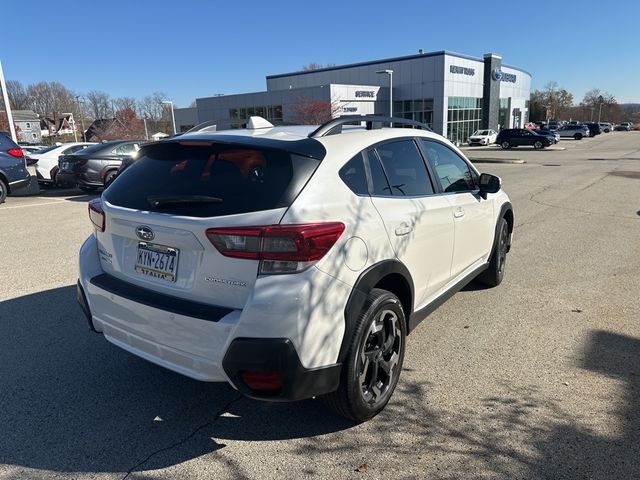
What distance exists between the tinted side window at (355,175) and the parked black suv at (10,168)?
464 inches

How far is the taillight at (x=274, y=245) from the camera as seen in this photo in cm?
233

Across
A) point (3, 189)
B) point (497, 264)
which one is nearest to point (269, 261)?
point (497, 264)

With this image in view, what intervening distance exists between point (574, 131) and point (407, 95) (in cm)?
2442

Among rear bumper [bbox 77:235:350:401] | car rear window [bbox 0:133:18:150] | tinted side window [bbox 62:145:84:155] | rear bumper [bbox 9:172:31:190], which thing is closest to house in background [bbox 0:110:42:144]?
tinted side window [bbox 62:145:84:155]

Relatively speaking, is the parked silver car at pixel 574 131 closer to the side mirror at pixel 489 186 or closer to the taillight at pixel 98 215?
the side mirror at pixel 489 186

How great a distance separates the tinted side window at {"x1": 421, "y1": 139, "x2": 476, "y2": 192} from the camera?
3857mm

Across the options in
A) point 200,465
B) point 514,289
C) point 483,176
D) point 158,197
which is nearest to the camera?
point 200,465

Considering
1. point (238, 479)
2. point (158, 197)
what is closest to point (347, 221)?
point (158, 197)

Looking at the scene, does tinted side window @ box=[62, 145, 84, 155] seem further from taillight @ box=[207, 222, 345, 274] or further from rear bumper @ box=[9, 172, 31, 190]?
taillight @ box=[207, 222, 345, 274]

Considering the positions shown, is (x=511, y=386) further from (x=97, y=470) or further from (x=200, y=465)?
(x=97, y=470)

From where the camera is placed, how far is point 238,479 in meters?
2.43

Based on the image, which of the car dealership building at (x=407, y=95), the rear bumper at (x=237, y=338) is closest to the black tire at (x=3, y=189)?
the rear bumper at (x=237, y=338)

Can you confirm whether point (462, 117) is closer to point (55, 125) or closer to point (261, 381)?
point (261, 381)

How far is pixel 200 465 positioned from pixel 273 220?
1.39 meters
